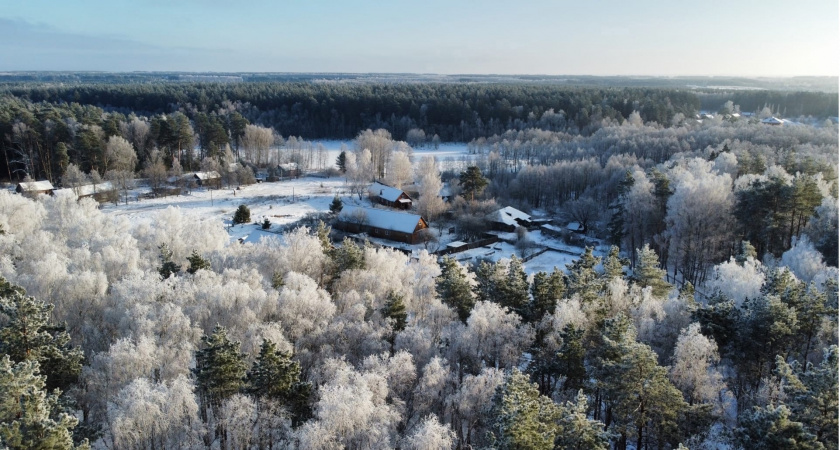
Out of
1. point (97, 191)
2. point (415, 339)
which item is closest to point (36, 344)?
point (415, 339)

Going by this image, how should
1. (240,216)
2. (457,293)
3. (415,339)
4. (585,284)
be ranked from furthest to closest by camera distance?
(240,216) < (457,293) < (585,284) < (415,339)

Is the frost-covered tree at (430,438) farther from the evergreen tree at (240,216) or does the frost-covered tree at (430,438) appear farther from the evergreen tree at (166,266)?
the evergreen tree at (240,216)

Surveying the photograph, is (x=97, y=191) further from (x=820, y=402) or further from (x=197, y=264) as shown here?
(x=820, y=402)

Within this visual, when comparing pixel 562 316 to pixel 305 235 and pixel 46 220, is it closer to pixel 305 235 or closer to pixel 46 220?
pixel 305 235

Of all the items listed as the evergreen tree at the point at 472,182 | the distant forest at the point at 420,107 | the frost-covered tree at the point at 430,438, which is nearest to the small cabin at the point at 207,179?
the distant forest at the point at 420,107

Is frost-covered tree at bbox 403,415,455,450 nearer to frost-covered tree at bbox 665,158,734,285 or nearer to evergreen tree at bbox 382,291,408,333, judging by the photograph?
evergreen tree at bbox 382,291,408,333
